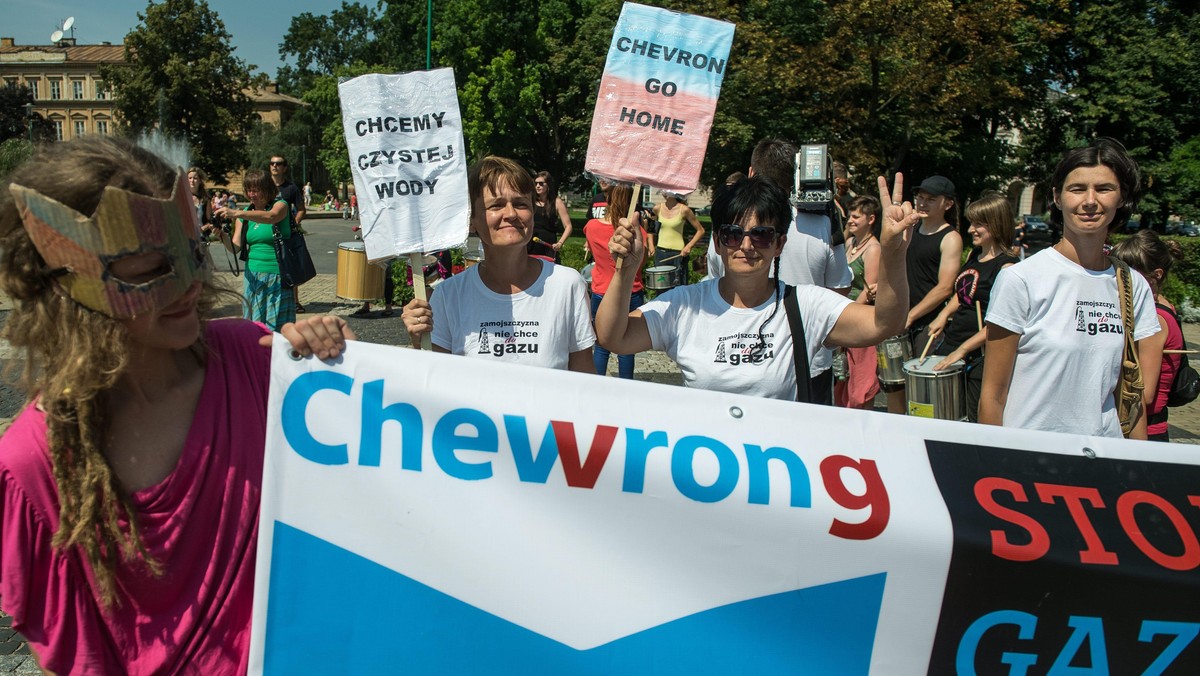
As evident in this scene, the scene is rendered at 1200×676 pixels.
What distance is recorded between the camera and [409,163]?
3094mm

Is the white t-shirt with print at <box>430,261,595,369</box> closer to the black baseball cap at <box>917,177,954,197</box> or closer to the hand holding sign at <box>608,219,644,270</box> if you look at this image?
the hand holding sign at <box>608,219,644,270</box>

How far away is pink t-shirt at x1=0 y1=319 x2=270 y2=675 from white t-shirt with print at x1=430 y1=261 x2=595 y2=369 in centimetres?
128

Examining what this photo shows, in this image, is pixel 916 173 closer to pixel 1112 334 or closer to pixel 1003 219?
pixel 1003 219

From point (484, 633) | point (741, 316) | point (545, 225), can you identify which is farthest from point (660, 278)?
point (484, 633)

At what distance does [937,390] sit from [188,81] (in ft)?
235

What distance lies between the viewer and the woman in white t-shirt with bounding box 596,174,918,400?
291 centimetres

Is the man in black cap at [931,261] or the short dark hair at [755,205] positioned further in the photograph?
the man in black cap at [931,261]

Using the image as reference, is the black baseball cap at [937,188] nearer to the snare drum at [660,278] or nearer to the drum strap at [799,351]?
the snare drum at [660,278]

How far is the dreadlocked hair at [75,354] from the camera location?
5.20ft

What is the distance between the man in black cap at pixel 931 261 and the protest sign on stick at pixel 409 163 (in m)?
3.67

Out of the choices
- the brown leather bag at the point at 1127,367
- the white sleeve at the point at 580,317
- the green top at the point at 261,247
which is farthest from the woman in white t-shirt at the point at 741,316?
the green top at the point at 261,247

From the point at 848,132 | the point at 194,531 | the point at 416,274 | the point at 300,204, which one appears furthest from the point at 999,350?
the point at 848,132

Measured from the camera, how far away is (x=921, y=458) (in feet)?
7.57

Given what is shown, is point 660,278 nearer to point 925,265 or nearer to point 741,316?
point 925,265
